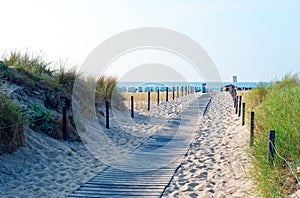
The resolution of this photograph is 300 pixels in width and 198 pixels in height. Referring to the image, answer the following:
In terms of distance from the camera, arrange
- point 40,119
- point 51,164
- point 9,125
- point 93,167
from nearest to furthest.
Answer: point 9,125, point 51,164, point 93,167, point 40,119

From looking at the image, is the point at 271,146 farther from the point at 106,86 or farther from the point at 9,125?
the point at 106,86

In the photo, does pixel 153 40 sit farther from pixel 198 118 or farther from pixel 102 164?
pixel 102 164

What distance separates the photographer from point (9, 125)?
24.4 ft

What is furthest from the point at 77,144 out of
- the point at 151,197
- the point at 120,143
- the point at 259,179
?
the point at 259,179

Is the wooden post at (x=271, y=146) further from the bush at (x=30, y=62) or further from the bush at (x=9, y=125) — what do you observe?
the bush at (x=30, y=62)

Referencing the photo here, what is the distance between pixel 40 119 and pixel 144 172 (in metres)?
3.49

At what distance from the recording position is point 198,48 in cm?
1805

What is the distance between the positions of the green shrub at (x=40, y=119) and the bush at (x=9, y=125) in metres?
1.50

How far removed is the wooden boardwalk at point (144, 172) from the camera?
622 centimetres

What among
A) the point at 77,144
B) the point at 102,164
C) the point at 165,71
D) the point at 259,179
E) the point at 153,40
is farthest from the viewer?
the point at 165,71

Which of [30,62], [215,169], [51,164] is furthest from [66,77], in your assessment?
[215,169]

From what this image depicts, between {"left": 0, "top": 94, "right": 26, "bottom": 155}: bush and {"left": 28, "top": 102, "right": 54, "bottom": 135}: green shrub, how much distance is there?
4.93ft

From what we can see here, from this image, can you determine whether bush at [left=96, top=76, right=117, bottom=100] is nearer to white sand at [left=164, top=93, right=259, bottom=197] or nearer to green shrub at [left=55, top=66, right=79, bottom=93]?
green shrub at [left=55, top=66, right=79, bottom=93]

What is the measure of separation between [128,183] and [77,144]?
357cm
